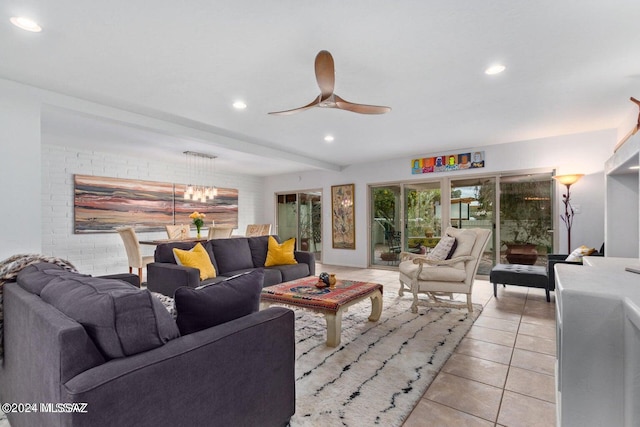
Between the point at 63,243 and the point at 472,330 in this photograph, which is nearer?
the point at 472,330

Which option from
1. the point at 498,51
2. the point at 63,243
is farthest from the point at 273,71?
the point at 63,243

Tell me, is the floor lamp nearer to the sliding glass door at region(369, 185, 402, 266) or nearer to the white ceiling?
the white ceiling

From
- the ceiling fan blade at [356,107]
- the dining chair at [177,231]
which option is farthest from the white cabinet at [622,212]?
the dining chair at [177,231]

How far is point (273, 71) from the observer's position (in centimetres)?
274

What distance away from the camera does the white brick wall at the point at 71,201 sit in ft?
17.0

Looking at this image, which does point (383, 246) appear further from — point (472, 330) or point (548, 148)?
point (472, 330)

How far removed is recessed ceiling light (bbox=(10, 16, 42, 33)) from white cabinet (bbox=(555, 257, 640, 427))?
10.7ft

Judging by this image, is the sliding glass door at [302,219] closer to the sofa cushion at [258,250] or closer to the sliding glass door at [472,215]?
the sliding glass door at [472,215]

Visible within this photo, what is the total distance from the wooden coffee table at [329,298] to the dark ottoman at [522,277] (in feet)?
6.34

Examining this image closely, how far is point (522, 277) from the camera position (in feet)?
13.1

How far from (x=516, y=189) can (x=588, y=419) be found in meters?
5.03

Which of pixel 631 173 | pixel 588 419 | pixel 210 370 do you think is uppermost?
pixel 631 173

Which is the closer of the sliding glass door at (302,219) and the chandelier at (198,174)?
the chandelier at (198,174)

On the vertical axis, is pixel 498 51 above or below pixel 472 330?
above
